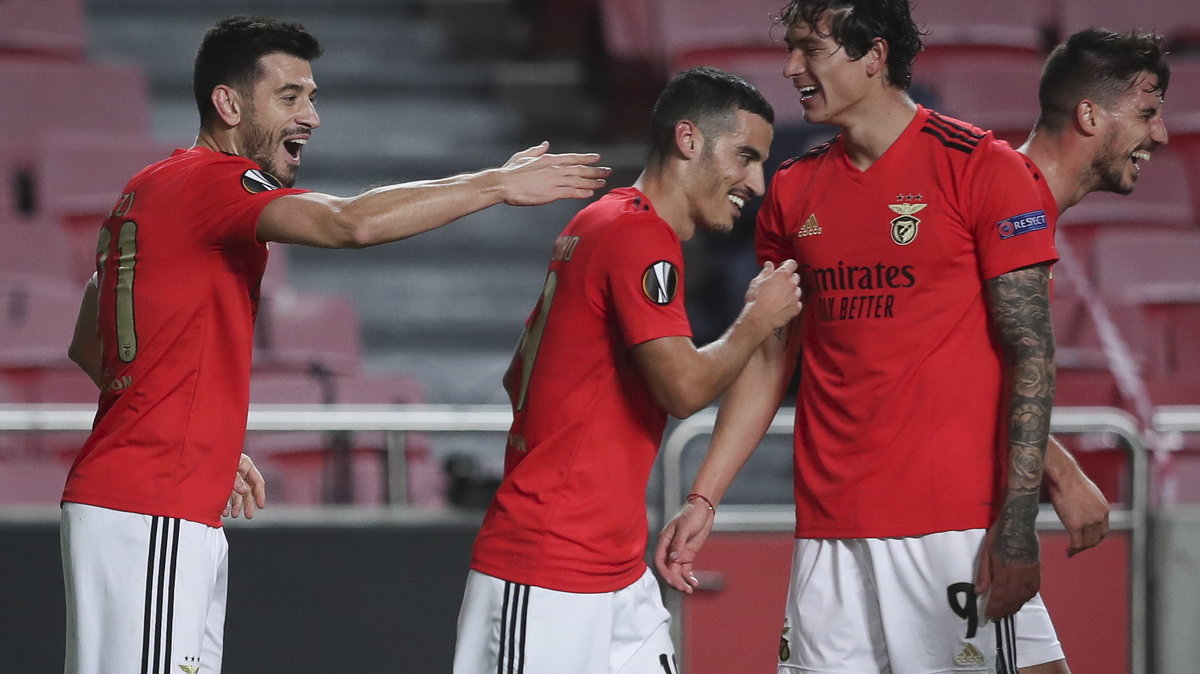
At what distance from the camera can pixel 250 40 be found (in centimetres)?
317

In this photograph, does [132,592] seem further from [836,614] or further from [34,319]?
[34,319]

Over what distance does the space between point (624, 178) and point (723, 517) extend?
127 inches

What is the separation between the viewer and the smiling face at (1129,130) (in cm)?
298

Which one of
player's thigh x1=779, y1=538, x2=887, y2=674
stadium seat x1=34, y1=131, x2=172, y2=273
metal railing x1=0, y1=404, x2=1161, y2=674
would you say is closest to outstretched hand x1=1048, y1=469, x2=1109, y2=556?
player's thigh x1=779, y1=538, x2=887, y2=674

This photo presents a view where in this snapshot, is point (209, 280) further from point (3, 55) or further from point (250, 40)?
point (3, 55)

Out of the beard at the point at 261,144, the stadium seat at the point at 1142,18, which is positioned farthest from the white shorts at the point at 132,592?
the stadium seat at the point at 1142,18

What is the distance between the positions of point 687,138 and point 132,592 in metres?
1.42

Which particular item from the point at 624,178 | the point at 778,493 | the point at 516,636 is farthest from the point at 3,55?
the point at 516,636

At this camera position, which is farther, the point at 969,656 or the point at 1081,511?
the point at 1081,511

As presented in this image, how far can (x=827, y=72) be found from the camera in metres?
2.95

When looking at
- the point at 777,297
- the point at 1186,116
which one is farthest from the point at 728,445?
the point at 1186,116

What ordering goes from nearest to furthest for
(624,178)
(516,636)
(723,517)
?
(516,636), (723,517), (624,178)

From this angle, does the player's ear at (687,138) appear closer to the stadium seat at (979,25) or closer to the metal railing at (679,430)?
the metal railing at (679,430)

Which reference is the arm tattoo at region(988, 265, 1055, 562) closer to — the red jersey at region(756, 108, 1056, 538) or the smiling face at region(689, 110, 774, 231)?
the red jersey at region(756, 108, 1056, 538)
